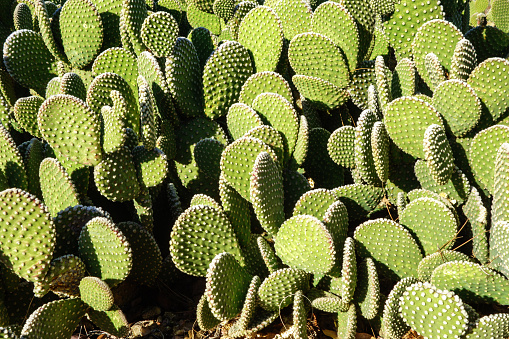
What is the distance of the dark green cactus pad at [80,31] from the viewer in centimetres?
258

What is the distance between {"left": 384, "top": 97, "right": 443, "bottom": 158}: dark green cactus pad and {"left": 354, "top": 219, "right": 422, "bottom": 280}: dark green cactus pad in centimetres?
38

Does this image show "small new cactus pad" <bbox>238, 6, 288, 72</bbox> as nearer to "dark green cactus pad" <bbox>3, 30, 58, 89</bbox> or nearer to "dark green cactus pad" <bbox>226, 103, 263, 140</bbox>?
"dark green cactus pad" <bbox>226, 103, 263, 140</bbox>

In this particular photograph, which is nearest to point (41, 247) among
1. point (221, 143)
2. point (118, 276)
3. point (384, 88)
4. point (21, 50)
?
point (118, 276)

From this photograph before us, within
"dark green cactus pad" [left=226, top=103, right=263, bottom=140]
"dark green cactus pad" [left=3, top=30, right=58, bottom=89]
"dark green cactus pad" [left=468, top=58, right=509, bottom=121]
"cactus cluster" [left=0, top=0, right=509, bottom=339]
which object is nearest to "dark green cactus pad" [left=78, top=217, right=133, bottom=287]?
"cactus cluster" [left=0, top=0, right=509, bottom=339]

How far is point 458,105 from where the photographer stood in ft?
6.85

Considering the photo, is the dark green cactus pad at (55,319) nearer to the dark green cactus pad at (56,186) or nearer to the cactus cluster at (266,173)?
the cactus cluster at (266,173)

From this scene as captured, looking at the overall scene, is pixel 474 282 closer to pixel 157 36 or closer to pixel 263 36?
pixel 263 36

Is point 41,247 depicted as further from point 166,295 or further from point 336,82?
point 336,82

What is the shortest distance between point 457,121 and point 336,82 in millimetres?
659

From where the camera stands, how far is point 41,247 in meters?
1.70

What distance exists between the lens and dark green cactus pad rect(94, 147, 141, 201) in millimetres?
1988

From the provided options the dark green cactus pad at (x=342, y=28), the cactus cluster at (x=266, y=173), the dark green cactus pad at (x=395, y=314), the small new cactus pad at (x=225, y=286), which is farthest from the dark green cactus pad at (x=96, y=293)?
the dark green cactus pad at (x=342, y=28)

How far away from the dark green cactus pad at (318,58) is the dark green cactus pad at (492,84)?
0.63m

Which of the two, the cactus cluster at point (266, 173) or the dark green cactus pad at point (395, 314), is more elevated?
the cactus cluster at point (266, 173)
